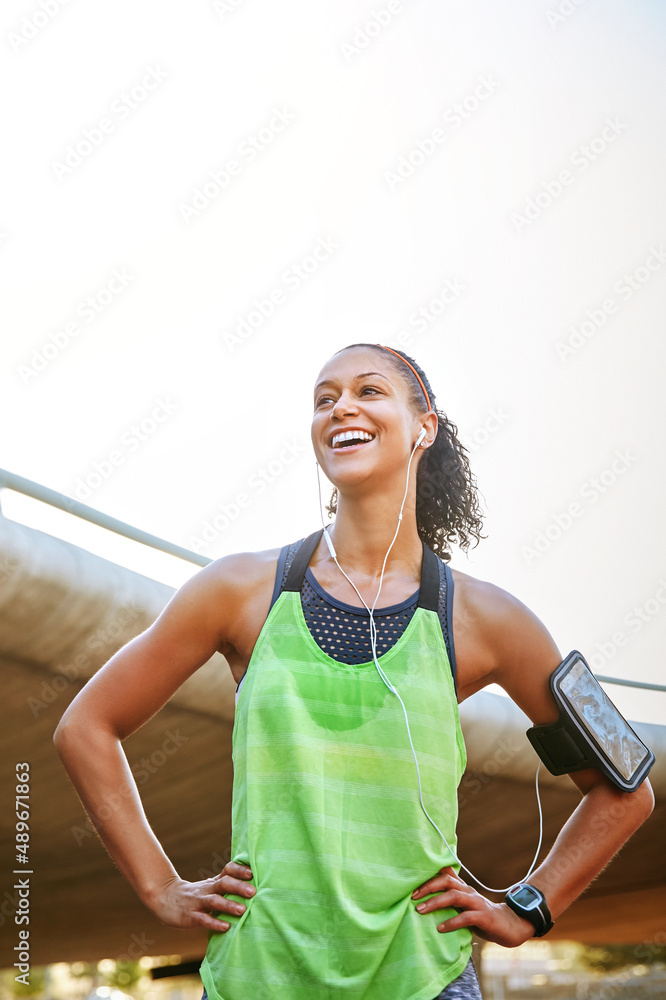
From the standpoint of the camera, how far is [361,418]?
1773 mm

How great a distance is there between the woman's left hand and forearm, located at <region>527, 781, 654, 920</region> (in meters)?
0.13

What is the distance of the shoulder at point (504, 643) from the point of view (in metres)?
1.73

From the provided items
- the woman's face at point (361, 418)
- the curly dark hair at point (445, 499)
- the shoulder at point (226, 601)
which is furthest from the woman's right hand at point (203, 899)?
the curly dark hair at point (445, 499)

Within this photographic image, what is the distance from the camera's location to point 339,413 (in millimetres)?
1766

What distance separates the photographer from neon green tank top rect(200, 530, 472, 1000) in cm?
138

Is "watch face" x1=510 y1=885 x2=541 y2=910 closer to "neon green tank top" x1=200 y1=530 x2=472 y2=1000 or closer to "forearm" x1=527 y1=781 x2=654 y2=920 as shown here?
"forearm" x1=527 y1=781 x2=654 y2=920

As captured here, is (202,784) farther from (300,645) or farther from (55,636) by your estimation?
(300,645)

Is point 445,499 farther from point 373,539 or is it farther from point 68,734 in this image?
point 68,734

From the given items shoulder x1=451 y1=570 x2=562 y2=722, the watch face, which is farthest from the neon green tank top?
the watch face

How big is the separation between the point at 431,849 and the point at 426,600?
1.44 feet

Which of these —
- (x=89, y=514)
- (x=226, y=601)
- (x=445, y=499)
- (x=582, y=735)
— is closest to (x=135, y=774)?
(x=89, y=514)

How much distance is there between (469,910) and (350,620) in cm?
53

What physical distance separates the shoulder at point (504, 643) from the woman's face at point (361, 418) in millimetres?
289

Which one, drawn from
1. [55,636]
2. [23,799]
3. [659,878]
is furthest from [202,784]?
[659,878]
